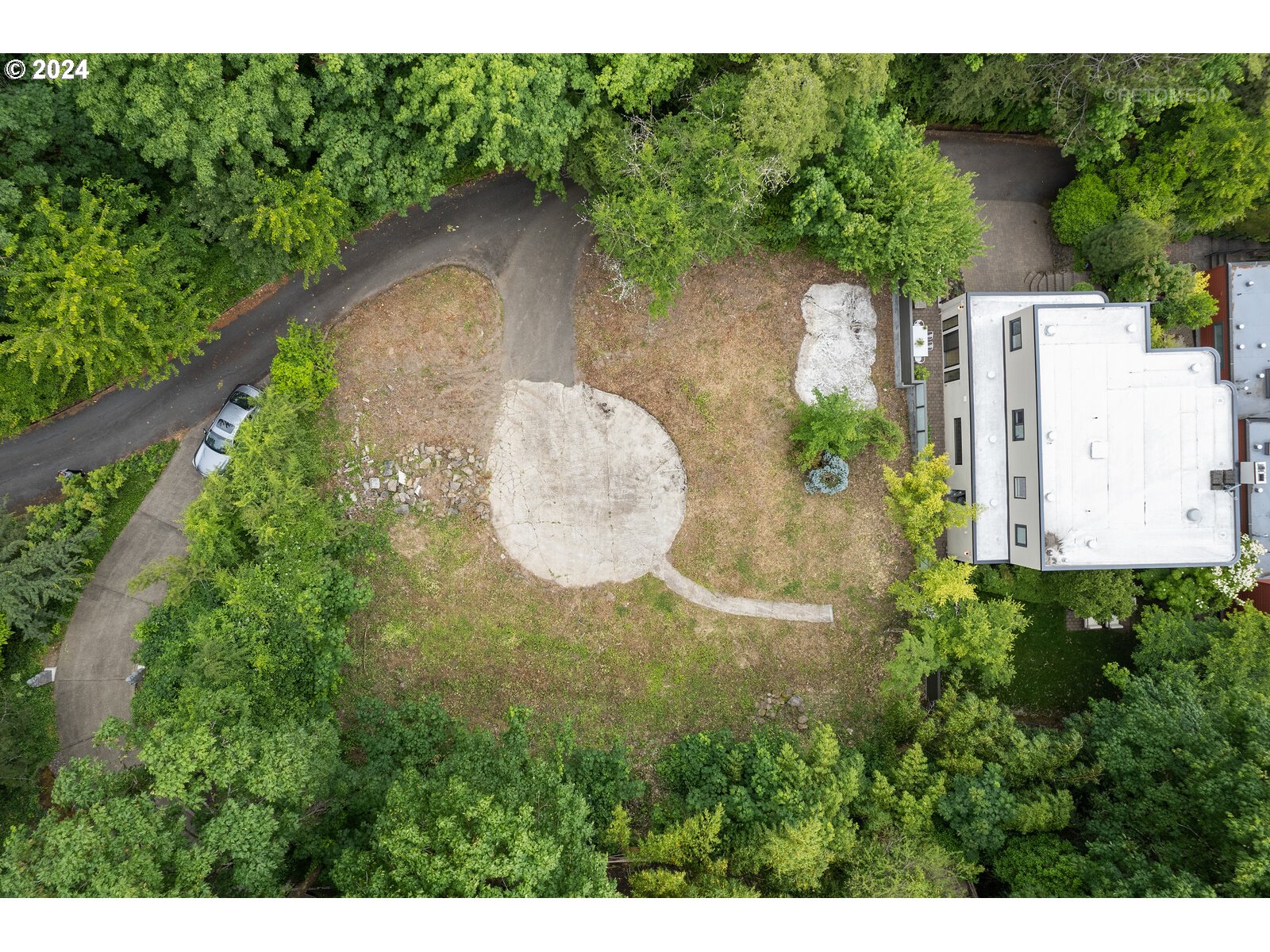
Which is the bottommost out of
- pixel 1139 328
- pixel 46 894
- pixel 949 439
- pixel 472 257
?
pixel 46 894

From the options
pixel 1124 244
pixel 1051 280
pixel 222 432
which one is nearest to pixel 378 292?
pixel 222 432

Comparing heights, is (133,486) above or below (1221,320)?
below

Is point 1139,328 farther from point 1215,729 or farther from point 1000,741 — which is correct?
point 1000,741

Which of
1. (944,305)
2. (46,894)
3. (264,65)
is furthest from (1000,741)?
(264,65)

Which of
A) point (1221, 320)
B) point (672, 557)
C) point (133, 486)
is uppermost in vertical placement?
point (1221, 320)

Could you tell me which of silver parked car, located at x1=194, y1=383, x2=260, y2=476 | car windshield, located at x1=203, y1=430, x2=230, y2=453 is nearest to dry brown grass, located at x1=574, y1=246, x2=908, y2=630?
silver parked car, located at x1=194, y1=383, x2=260, y2=476

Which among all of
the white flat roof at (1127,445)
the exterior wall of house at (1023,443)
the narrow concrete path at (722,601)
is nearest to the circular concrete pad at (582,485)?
the narrow concrete path at (722,601)

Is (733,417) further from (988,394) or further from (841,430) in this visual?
(988,394)
